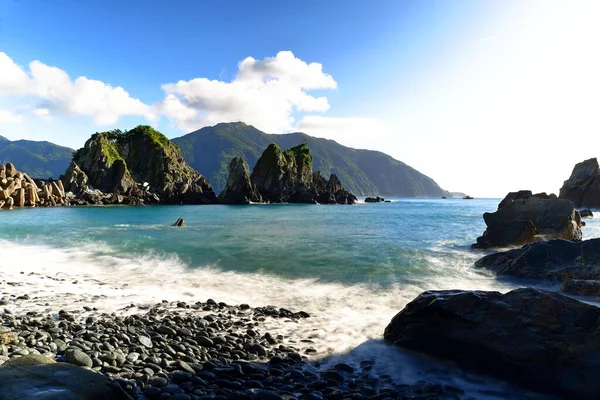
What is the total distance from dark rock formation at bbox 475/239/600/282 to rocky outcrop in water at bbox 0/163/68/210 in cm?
9036

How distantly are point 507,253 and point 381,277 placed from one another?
8418 millimetres

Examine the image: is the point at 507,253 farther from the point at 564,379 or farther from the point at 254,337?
the point at 254,337

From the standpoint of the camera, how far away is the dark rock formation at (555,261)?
16578 mm

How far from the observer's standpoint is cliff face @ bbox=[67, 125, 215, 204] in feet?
389

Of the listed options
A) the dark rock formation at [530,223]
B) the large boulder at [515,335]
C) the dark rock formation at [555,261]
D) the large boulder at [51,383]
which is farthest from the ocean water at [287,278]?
the large boulder at [51,383]

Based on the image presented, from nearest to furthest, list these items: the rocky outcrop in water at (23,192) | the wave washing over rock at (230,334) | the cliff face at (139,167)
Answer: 1. the wave washing over rock at (230,334)
2. the rocky outcrop in water at (23,192)
3. the cliff face at (139,167)

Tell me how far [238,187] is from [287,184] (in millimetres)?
30034

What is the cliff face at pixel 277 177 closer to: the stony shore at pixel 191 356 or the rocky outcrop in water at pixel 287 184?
the rocky outcrop in water at pixel 287 184

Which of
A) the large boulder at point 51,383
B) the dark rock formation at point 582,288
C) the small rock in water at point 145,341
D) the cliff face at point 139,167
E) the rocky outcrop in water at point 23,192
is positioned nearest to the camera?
the large boulder at point 51,383

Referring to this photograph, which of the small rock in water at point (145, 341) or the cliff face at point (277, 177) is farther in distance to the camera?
the cliff face at point (277, 177)

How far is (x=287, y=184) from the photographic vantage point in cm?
15825

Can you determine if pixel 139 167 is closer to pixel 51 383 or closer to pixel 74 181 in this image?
pixel 74 181

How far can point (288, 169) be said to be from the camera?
529 ft

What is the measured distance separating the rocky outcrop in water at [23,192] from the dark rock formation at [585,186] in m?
150
